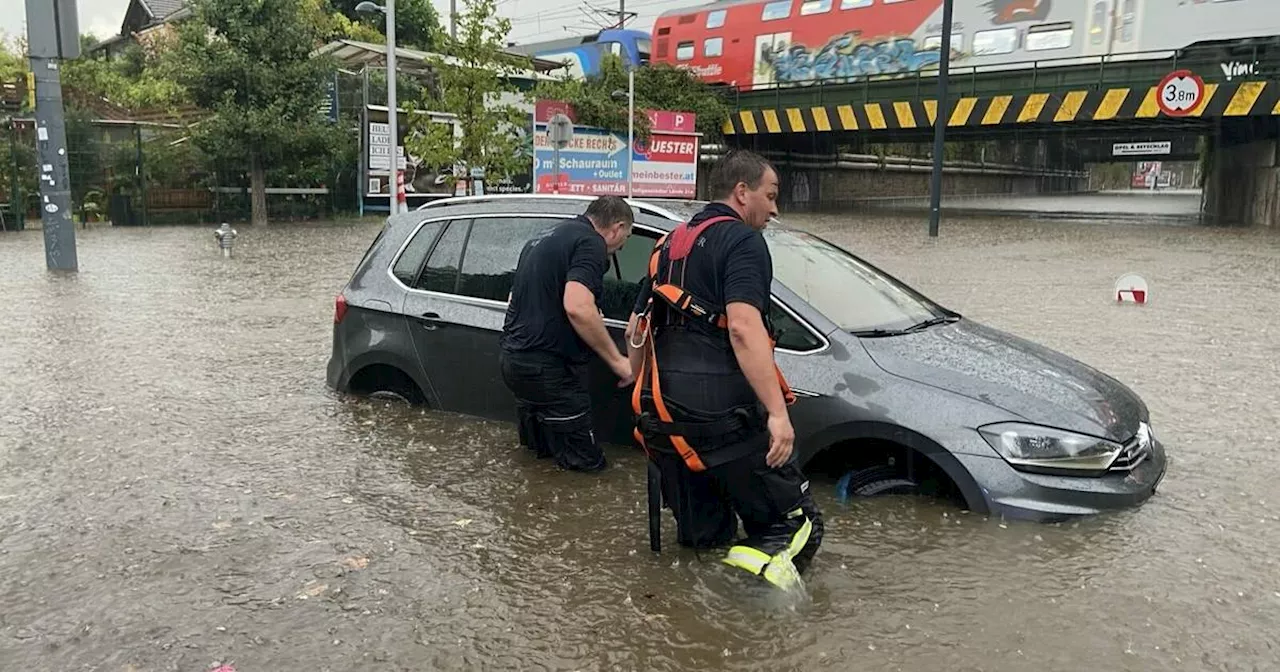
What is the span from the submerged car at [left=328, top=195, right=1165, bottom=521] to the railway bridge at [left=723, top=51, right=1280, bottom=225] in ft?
55.8

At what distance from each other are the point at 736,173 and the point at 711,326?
0.54m

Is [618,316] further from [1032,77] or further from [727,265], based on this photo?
[1032,77]

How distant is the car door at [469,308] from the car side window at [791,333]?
1497mm

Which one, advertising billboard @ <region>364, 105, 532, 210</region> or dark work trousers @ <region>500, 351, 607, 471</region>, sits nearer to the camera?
dark work trousers @ <region>500, 351, 607, 471</region>

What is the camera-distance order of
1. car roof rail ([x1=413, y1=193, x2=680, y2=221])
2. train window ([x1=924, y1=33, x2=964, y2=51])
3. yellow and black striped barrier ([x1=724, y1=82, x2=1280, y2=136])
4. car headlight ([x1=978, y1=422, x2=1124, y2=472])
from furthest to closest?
train window ([x1=924, y1=33, x2=964, y2=51]), yellow and black striped barrier ([x1=724, y1=82, x2=1280, y2=136]), car roof rail ([x1=413, y1=193, x2=680, y2=221]), car headlight ([x1=978, y1=422, x2=1124, y2=472])

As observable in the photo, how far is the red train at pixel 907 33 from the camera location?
21609 mm

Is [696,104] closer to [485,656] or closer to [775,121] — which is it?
[775,121]

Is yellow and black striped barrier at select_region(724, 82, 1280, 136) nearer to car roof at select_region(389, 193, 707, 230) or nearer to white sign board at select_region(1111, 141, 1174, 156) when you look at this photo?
white sign board at select_region(1111, 141, 1174, 156)

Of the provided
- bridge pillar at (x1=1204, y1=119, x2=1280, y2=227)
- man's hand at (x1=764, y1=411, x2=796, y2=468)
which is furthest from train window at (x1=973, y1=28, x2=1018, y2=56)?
man's hand at (x1=764, y1=411, x2=796, y2=468)

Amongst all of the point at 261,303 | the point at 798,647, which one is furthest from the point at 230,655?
the point at 261,303

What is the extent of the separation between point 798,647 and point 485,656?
1.02 metres

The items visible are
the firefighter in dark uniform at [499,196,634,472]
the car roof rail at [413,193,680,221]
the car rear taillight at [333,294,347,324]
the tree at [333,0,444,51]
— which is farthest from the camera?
the tree at [333,0,444,51]

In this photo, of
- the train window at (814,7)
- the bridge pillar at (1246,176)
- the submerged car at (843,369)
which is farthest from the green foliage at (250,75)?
the bridge pillar at (1246,176)

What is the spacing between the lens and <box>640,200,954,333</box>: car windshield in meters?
4.59
